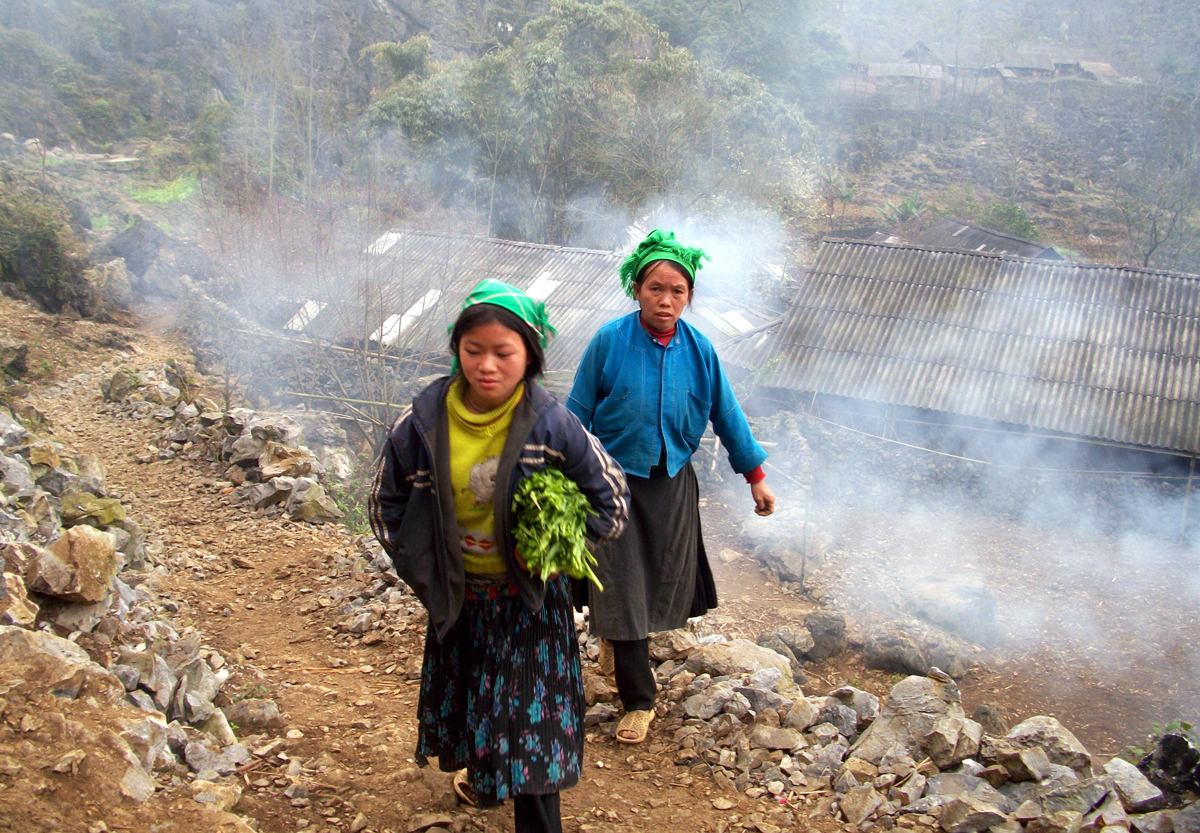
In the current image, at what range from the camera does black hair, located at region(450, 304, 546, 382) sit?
6.59 feet

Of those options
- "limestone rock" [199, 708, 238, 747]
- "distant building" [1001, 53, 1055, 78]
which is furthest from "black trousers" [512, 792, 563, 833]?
"distant building" [1001, 53, 1055, 78]

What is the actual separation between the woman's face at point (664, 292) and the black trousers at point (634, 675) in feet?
3.79

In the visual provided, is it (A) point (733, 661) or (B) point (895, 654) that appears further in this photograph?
(B) point (895, 654)

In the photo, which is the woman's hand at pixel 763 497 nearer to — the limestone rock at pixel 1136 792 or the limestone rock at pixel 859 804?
the limestone rock at pixel 859 804

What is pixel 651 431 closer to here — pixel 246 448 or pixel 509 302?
pixel 509 302

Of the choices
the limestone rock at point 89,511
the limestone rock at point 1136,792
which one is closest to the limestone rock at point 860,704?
the limestone rock at point 1136,792

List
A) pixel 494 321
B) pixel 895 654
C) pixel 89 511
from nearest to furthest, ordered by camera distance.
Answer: pixel 494 321, pixel 89 511, pixel 895 654

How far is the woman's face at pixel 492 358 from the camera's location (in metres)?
2.01

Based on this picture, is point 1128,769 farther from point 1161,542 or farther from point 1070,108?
point 1070,108

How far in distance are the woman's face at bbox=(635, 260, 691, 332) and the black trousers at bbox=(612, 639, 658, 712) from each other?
3.79 ft

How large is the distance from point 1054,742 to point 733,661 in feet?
4.06

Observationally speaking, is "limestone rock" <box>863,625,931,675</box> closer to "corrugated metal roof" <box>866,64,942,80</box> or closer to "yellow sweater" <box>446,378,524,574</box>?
"yellow sweater" <box>446,378,524,574</box>

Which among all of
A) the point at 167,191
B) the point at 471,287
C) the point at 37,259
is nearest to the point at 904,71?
the point at 471,287

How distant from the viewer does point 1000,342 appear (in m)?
12.2
